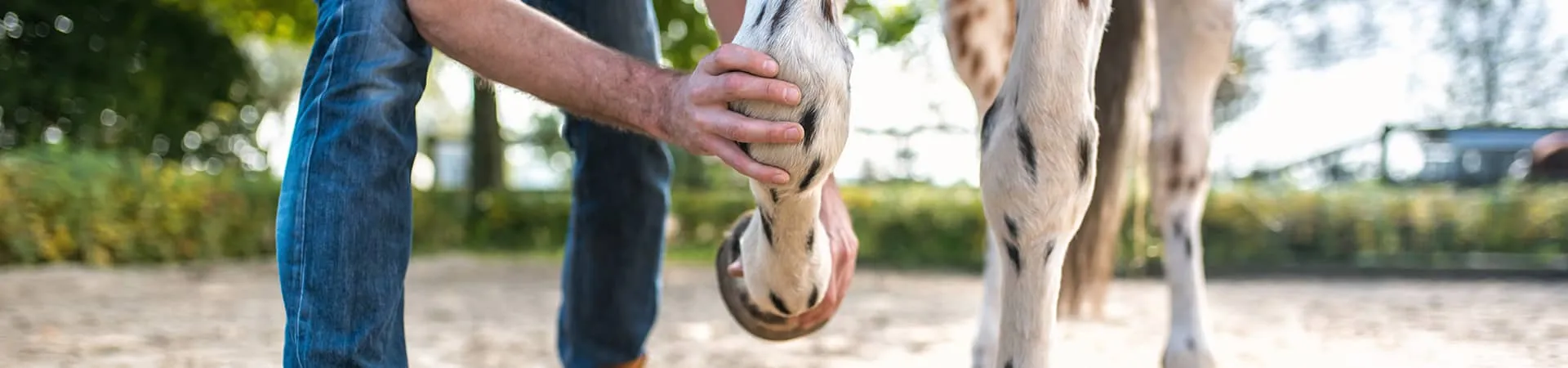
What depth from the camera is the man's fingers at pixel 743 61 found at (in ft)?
3.85

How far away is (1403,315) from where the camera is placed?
4.46 metres

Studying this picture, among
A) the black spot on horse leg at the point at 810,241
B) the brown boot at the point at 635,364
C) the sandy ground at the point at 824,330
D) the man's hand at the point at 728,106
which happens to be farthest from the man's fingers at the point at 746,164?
the sandy ground at the point at 824,330

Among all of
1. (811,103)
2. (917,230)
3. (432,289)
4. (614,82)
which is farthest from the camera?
(917,230)

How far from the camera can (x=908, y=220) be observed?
27.3ft

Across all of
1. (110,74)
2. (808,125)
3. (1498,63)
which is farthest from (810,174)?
(1498,63)

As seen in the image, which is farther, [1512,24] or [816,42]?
[1512,24]

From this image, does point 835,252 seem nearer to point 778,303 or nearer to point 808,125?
point 778,303

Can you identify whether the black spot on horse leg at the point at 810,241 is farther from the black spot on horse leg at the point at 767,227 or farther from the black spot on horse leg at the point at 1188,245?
the black spot on horse leg at the point at 1188,245

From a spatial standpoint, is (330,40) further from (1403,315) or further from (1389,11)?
(1389,11)

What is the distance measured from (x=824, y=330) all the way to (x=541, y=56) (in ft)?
8.68

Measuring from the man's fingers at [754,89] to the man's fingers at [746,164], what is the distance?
54 millimetres

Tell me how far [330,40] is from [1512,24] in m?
14.7

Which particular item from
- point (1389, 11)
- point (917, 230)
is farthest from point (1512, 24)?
point (917, 230)

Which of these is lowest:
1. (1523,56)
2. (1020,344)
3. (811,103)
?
(1020,344)
